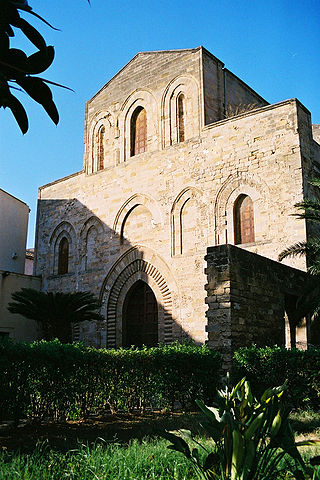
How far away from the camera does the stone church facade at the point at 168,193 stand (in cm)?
1323

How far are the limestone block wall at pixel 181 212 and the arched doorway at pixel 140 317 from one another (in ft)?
0.96

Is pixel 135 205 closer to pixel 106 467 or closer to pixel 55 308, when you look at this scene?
pixel 55 308

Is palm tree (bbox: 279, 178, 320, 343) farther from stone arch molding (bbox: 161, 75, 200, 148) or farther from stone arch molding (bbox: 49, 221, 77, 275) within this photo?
stone arch molding (bbox: 49, 221, 77, 275)

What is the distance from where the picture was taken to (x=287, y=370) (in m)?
8.61

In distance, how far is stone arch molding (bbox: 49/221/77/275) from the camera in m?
18.4

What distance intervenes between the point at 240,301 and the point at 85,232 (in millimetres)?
9725

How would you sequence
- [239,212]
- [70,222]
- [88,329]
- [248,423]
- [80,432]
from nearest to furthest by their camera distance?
[248,423] → [80,432] → [239,212] → [88,329] → [70,222]

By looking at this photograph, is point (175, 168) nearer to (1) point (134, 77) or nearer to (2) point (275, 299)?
(1) point (134, 77)

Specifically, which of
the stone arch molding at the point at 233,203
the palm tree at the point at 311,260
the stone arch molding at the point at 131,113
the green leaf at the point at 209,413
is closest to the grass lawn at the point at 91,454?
the green leaf at the point at 209,413

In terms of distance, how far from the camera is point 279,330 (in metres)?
10.6

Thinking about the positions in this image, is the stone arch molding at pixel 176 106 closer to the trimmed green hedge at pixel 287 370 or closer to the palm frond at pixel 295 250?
the palm frond at pixel 295 250

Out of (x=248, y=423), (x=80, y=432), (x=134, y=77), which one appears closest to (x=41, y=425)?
(x=80, y=432)

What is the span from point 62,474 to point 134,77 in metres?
15.9

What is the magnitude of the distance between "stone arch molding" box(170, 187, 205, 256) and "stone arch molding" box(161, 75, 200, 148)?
188 centimetres
